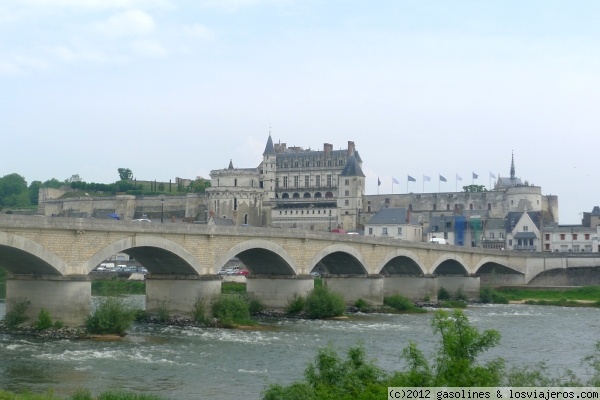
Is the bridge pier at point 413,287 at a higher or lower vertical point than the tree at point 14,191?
lower

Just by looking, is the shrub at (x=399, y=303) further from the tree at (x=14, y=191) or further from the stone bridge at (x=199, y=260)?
the tree at (x=14, y=191)

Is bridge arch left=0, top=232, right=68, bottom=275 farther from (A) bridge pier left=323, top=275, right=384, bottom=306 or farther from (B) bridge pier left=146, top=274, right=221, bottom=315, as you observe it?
(A) bridge pier left=323, top=275, right=384, bottom=306

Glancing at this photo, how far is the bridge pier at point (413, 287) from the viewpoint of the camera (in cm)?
7425

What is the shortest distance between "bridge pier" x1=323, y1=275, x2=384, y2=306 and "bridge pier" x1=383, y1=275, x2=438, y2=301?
6.77 metres

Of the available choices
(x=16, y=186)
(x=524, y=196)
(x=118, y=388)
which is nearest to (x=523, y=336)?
(x=118, y=388)

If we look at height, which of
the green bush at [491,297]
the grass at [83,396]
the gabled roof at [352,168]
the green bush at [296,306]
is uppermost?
the gabled roof at [352,168]

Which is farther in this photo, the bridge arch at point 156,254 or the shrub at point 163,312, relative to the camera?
the shrub at point 163,312

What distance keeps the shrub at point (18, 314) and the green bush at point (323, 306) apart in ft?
64.7

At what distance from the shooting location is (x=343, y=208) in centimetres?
13612

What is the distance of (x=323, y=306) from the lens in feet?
189

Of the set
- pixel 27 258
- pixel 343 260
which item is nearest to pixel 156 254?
pixel 27 258

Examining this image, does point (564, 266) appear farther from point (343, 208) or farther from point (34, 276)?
point (34, 276)

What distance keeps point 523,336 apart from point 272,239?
16.0 m

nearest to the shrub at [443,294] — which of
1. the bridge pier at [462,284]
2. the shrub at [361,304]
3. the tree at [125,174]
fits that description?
the bridge pier at [462,284]
